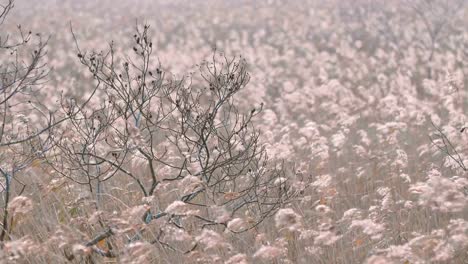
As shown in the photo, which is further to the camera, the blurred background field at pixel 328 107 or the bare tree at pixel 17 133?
the bare tree at pixel 17 133

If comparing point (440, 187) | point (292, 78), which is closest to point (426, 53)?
point (292, 78)

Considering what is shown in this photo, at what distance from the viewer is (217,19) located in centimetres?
2198

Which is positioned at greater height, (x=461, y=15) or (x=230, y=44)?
(x=461, y=15)

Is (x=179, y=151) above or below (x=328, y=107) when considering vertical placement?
below

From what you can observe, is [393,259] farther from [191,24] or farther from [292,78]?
[191,24]

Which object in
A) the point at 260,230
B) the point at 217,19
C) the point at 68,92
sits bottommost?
the point at 260,230

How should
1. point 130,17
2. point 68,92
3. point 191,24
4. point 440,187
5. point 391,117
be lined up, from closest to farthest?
point 440,187, point 391,117, point 68,92, point 191,24, point 130,17

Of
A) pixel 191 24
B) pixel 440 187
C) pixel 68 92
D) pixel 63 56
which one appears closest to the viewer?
pixel 440 187

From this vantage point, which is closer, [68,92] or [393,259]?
[393,259]

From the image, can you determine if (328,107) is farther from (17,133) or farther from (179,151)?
(17,133)

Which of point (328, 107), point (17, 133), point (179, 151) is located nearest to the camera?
point (17, 133)

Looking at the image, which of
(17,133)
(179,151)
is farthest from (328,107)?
(17,133)

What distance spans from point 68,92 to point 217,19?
1030cm

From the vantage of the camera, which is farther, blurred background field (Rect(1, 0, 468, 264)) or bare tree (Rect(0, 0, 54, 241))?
bare tree (Rect(0, 0, 54, 241))
